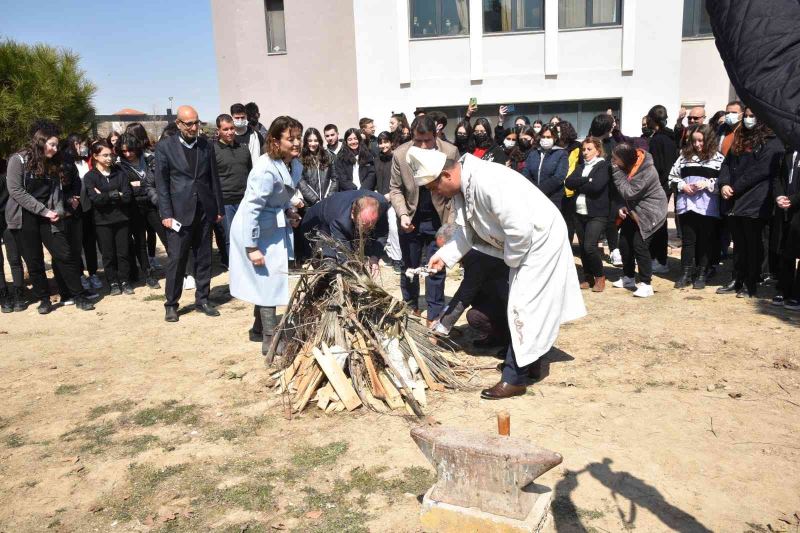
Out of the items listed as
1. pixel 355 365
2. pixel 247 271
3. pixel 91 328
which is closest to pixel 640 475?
pixel 355 365

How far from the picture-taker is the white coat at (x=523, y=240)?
14.3 ft

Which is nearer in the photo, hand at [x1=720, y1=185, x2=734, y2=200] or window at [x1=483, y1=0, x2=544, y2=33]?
hand at [x1=720, y1=185, x2=734, y2=200]

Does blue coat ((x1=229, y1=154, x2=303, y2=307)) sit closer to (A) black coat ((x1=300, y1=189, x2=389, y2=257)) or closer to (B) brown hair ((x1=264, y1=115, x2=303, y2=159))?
(B) brown hair ((x1=264, y1=115, x2=303, y2=159))

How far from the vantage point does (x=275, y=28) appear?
72.5 ft

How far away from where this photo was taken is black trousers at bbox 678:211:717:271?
7.57 meters

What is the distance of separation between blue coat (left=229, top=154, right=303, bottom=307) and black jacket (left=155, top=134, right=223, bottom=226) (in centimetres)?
172

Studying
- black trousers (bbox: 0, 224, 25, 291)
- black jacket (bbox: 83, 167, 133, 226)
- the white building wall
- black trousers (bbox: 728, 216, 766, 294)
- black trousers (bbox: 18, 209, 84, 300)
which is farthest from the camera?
the white building wall

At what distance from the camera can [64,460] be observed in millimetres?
4203

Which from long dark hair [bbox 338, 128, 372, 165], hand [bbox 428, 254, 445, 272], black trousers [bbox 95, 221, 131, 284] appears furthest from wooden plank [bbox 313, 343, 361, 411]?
long dark hair [bbox 338, 128, 372, 165]

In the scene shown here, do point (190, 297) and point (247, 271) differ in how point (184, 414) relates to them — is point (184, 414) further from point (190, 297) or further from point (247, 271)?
point (190, 297)

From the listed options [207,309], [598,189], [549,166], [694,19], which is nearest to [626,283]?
[598,189]

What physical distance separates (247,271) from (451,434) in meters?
3.17

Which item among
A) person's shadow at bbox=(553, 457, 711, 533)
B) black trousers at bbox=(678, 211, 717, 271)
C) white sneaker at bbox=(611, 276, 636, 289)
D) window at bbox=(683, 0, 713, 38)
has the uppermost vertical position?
window at bbox=(683, 0, 713, 38)

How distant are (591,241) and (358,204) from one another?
3.26 metres
